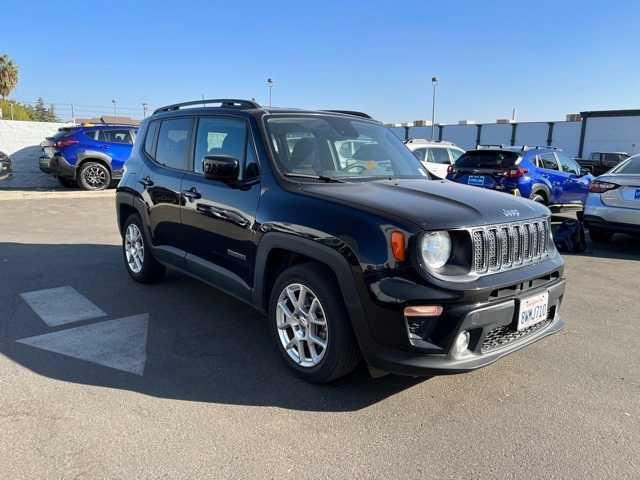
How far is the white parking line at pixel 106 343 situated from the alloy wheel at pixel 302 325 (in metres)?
1.06

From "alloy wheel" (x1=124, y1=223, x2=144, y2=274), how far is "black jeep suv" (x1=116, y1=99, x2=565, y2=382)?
948 millimetres

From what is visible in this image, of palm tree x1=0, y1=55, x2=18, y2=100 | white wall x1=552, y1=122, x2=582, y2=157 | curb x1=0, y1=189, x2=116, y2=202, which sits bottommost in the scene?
curb x1=0, y1=189, x2=116, y2=202

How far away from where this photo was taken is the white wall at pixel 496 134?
45.6m

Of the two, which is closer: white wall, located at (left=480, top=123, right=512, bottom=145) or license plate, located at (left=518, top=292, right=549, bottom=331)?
license plate, located at (left=518, top=292, right=549, bottom=331)

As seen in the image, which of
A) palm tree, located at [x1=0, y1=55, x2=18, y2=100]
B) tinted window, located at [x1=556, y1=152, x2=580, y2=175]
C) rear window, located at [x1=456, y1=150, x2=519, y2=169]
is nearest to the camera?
rear window, located at [x1=456, y1=150, x2=519, y2=169]

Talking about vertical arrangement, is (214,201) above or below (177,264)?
above

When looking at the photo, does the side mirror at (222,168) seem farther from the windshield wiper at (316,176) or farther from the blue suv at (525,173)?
the blue suv at (525,173)

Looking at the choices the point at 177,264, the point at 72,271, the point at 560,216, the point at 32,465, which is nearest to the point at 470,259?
the point at 32,465

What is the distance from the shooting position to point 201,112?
15.0 feet

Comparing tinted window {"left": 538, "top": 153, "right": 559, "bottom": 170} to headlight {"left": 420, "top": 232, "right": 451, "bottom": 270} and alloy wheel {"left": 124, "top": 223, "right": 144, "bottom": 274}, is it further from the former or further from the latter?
headlight {"left": 420, "top": 232, "right": 451, "bottom": 270}

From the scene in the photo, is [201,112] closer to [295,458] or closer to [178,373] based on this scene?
[178,373]

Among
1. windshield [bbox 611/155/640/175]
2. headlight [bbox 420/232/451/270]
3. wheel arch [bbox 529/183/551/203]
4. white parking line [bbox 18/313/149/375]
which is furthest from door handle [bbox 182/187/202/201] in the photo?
wheel arch [bbox 529/183/551/203]

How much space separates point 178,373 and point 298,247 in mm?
1267

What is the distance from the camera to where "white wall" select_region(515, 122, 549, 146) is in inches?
1697
